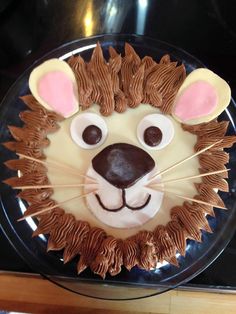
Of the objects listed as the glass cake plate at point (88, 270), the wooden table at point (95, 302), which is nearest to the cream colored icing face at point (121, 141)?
the glass cake plate at point (88, 270)

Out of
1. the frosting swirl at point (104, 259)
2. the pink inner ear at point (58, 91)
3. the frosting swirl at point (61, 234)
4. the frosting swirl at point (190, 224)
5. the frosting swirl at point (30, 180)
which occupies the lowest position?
the frosting swirl at point (104, 259)

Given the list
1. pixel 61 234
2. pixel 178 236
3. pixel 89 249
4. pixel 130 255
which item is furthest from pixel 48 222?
pixel 178 236

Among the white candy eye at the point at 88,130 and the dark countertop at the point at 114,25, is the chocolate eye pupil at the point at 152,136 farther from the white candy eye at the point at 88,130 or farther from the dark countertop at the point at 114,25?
the dark countertop at the point at 114,25

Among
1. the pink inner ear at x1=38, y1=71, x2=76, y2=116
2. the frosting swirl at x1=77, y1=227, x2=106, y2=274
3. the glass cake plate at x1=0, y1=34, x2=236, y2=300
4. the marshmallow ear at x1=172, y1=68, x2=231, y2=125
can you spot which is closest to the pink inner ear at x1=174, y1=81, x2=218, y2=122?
the marshmallow ear at x1=172, y1=68, x2=231, y2=125

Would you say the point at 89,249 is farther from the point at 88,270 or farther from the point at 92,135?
the point at 92,135

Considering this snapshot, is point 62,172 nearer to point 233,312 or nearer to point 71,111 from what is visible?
point 71,111

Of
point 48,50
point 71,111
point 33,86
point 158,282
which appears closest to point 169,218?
point 158,282
